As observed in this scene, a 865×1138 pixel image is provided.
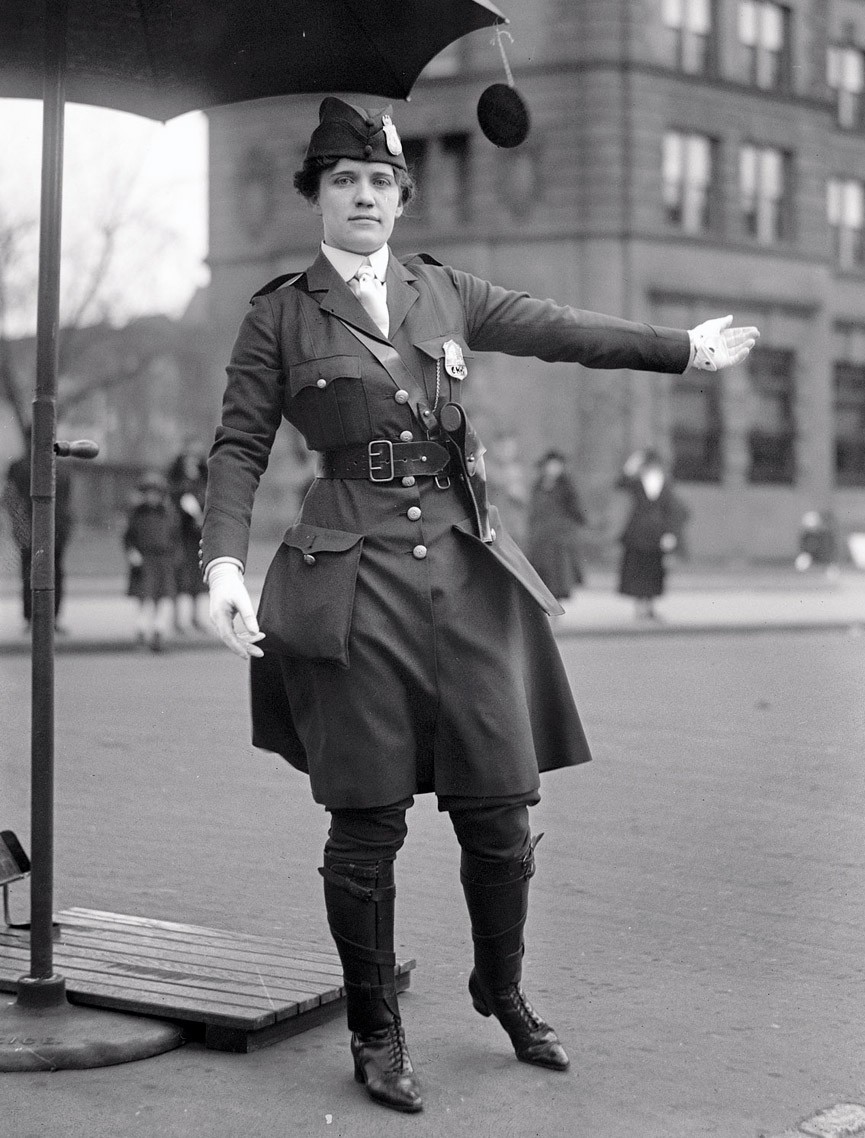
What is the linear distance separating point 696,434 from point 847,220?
7.65 meters

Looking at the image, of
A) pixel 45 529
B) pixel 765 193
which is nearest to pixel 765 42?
pixel 765 193

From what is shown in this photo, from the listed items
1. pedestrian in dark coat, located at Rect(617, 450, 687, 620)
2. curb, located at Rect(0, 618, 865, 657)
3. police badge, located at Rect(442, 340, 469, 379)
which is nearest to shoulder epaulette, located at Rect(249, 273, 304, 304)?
police badge, located at Rect(442, 340, 469, 379)

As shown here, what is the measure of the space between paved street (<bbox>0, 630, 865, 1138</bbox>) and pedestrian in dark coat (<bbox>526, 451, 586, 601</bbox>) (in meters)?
7.21

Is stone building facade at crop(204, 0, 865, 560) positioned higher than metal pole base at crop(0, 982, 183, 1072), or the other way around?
stone building facade at crop(204, 0, 865, 560)

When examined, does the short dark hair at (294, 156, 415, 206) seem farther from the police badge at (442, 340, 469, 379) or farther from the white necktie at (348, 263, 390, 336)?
the police badge at (442, 340, 469, 379)

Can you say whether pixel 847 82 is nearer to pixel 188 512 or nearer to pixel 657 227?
pixel 657 227

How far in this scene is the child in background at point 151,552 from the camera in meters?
14.3

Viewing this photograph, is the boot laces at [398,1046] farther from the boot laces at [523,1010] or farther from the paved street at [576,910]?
the boot laces at [523,1010]

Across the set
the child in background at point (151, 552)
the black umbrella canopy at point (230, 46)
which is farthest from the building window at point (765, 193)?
the black umbrella canopy at point (230, 46)

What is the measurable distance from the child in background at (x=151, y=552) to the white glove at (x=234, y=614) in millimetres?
10922

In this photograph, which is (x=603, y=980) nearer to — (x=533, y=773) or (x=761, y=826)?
(x=533, y=773)

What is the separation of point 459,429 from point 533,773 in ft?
2.46

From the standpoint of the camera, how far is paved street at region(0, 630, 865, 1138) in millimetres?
3275

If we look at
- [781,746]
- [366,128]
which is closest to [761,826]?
Result: [781,746]
